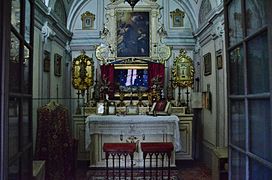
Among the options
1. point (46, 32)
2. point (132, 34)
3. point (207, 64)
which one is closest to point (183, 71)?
point (207, 64)

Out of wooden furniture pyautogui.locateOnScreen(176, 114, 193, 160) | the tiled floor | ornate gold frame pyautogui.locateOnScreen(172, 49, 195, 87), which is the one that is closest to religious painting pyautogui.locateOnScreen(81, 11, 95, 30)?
ornate gold frame pyautogui.locateOnScreen(172, 49, 195, 87)

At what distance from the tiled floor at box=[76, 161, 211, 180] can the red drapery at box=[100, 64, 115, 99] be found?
1.89m

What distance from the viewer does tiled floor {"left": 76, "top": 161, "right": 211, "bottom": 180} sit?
6219mm

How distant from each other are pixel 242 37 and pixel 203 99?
18.4 ft

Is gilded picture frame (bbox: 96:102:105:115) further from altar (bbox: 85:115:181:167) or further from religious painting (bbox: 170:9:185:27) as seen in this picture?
religious painting (bbox: 170:9:185:27)

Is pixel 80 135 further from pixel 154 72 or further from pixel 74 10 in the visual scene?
pixel 74 10

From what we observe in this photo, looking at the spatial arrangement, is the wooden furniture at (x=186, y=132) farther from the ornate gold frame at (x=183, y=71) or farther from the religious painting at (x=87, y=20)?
the religious painting at (x=87, y=20)

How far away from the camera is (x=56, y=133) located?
488cm

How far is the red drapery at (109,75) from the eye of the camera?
801cm

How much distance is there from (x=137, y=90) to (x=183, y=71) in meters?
1.31

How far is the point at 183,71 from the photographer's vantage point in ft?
27.4

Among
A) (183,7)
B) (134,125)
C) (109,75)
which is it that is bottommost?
(134,125)

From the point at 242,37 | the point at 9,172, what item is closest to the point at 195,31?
the point at 242,37

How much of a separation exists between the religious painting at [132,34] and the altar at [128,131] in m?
2.14
